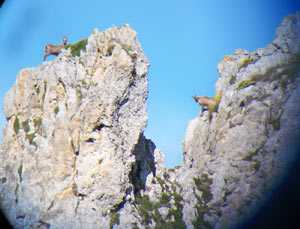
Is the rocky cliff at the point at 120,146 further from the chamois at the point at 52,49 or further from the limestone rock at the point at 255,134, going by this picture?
the chamois at the point at 52,49

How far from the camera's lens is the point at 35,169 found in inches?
779

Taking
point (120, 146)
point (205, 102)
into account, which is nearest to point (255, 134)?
point (120, 146)

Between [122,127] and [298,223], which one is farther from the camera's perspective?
[122,127]

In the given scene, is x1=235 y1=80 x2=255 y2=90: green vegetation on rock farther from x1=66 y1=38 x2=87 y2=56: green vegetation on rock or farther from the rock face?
x1=66 y1=38 x2=87 y2=56: green vegetation on rock

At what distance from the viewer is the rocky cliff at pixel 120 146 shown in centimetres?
1673

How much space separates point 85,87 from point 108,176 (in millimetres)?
7570

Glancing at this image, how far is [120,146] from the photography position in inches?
733

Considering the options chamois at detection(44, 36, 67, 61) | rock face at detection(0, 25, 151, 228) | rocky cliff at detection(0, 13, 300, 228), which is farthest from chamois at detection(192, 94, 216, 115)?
chamois at detection(44, 36, 67, 61)

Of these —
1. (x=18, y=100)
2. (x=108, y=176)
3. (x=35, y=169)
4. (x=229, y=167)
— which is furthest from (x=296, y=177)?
(x=18, y=100)

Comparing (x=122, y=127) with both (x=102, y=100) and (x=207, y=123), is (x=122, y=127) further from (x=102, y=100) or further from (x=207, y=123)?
(x=207, y=123)

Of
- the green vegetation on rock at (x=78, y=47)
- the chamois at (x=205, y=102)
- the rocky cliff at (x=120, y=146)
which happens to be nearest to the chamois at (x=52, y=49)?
the rocky cliff at (x=120, y=146)

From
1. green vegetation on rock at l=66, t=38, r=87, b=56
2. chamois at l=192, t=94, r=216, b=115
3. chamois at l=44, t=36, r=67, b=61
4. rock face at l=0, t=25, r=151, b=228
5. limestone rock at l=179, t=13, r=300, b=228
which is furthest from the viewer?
chamois at l=192, t=94, r=216, b=115

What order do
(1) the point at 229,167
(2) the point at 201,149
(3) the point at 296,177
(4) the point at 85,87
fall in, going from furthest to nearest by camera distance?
(2) the point at 201,149 → (4) the point at 85,87 → (1) the point at 229,167 → (3) the point at 296,177

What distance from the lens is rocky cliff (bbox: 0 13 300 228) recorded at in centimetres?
1673
